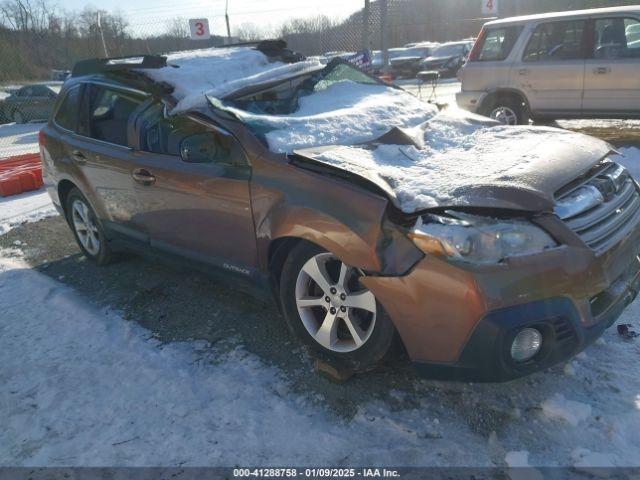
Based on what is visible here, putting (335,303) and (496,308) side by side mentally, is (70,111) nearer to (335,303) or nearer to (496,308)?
(335,303)

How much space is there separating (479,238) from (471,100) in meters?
6.76

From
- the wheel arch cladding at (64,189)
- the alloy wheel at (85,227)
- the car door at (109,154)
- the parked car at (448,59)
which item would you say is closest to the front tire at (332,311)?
the car door at (109,154)

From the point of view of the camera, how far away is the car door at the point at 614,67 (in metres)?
7.02

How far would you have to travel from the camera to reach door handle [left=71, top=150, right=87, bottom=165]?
4276 millimetres

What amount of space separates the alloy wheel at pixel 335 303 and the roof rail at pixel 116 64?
6.89 ft

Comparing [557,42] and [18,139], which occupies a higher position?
[557,42]

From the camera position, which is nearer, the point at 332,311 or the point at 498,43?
the point at 332,311

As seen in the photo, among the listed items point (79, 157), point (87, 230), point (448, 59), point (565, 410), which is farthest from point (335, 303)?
point (448, 59)

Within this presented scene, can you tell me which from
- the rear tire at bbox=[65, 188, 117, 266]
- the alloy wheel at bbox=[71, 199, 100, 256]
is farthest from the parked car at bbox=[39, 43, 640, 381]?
the alloy wheel at bbox=[71, 199, 100, 256]

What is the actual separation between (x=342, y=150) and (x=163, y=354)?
161cm

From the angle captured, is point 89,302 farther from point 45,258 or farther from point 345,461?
point 345,461

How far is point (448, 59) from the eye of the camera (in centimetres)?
2430

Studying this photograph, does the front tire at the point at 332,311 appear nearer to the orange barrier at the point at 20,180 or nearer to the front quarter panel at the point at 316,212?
the front quarter panel at the point at 316,212

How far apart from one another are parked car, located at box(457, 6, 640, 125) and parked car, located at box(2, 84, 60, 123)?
15.5m
